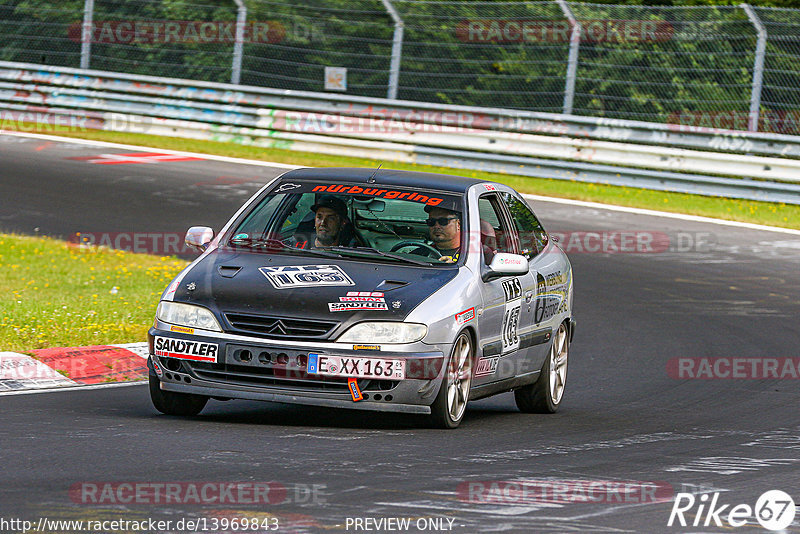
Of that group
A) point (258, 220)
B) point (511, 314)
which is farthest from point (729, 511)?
point (258, 220)

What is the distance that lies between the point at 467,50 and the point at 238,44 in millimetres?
4092

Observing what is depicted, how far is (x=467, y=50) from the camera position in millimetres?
23375

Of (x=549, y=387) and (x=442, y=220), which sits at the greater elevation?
(x=442, y=220)

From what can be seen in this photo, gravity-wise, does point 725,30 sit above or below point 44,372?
above

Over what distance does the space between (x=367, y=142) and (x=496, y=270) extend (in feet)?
50.0

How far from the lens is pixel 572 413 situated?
31.8 ft

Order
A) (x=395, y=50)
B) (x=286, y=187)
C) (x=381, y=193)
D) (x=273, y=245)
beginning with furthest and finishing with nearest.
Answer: (x=395, y=50)
(x=286, y=187)
(x=381, y=193)
(x=273, y=245)

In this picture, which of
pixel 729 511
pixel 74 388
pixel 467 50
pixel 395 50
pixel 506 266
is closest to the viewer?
pixel 729 511

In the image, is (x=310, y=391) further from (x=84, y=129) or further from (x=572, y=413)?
(x=84, y=129)

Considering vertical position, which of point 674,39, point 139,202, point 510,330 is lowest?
point 139,202

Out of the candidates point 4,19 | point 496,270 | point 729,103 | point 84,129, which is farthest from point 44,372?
point 4,19

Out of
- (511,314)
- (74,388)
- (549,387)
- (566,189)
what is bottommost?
(566,189)

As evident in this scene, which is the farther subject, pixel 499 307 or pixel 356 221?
pixel 356 221

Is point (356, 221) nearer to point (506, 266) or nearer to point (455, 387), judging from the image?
point (506, 266)
